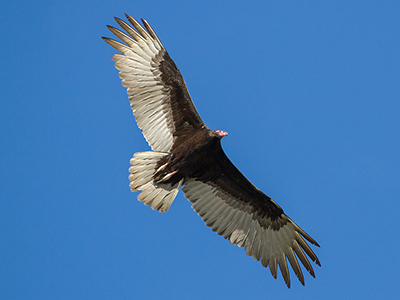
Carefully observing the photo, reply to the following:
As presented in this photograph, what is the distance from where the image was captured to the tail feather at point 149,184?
31.5 feet

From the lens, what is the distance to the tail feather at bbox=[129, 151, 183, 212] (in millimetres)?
9609

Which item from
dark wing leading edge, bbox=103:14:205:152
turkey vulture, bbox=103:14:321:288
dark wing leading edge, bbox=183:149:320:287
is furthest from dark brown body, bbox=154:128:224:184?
dark wing leading edge, bbox=183:149:320:287

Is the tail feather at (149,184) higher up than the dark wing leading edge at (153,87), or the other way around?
the dark wing leading edge at (153,87)

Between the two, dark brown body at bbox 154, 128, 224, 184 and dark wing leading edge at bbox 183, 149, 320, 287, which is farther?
dark wing leading edge at bbox 183, 149, 320, 287

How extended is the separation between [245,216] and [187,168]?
5.41ft

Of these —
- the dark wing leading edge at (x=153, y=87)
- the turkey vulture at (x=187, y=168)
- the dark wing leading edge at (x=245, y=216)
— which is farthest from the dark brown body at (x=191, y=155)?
the dark wing leading edge at (x=245, y=216)

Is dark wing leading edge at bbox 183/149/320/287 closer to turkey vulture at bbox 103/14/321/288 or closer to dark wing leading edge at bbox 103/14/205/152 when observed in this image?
turkey vulture at bbox 103/14/321/288

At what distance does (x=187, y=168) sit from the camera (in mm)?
9734

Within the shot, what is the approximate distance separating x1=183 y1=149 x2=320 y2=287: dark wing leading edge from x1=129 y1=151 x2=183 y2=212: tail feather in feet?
2.05

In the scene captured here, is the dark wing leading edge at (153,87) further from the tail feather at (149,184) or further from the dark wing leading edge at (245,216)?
the dark wing leading edge at (245,216)

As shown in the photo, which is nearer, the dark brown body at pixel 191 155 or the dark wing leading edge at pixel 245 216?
the dark brown body at pixel 191 155

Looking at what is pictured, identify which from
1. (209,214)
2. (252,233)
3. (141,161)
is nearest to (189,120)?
(141,161)

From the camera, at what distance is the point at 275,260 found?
10.1 m

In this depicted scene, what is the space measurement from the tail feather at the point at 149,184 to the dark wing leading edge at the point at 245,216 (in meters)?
0.63
